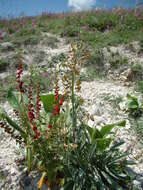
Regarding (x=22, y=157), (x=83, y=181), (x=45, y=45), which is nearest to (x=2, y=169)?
(x=22, y=157)

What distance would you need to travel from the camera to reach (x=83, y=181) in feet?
6.89

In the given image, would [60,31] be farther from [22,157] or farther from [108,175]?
[108,175]

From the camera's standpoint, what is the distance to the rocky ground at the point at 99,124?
244 centimetres

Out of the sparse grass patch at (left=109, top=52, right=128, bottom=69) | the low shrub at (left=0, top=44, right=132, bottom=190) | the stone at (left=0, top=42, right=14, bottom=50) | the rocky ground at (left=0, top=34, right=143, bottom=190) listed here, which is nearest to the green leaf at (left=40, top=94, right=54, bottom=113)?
the low shrub at (left=0, top=44, right=132, bottom=190)

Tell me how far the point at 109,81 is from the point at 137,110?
4.75ft

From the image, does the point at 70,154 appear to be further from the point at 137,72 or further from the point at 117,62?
the point at 117,62

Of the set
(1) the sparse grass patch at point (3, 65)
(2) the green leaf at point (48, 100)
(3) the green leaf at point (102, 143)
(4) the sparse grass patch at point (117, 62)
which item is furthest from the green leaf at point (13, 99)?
(4) the sparse grass patch at point (117, 62)

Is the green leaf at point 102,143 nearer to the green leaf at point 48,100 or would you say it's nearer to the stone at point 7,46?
the green leaf at point 48,100

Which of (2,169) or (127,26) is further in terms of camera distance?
(127,26)

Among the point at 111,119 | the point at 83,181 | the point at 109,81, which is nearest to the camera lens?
the point at 83,181

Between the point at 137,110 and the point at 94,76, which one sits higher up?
the point at 94,76

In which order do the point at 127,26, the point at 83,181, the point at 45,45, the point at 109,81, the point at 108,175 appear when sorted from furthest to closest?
the point at 127,26 → the point at 45,45 → the point at 109,81 → the point at 108,175 → the point at 83,181

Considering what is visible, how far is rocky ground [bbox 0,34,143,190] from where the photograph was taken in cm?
244

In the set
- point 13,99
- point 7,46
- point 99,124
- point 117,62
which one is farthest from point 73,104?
point 7,46
